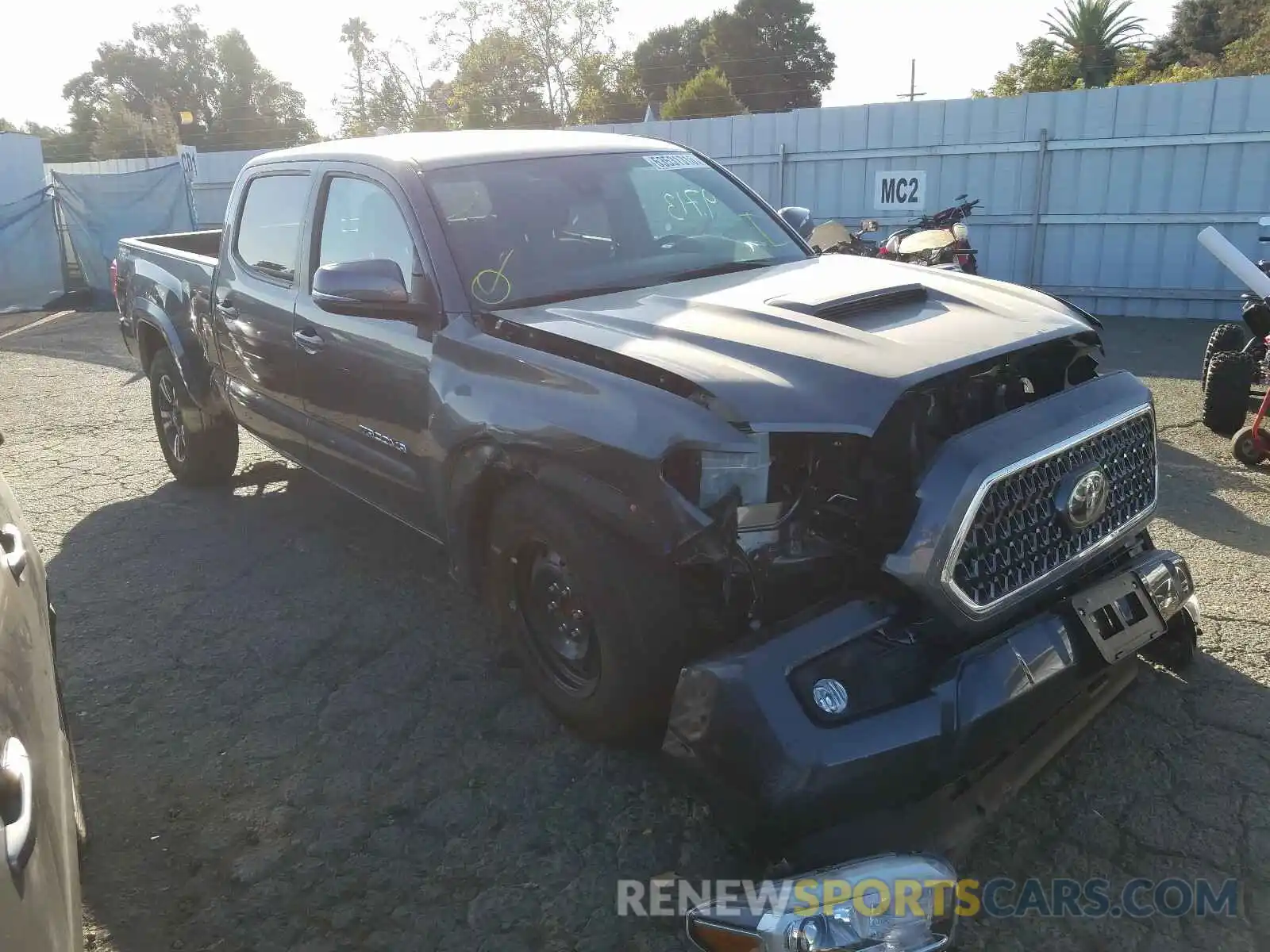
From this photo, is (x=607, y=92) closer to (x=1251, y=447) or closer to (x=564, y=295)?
(x=1251, y=447)

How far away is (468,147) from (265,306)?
126 centimetres

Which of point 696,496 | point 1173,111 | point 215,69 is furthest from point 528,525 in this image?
point 215,69

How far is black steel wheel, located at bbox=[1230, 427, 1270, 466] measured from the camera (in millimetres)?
5375

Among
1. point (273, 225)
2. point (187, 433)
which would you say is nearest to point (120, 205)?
point (187, 433)

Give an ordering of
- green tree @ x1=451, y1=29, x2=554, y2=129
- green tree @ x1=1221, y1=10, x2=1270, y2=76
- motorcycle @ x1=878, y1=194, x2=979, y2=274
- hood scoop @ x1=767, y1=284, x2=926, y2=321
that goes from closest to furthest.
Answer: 1. hood scoop @ x1=767, y1=284, x2=926, y2=321
2. motorcycle @ x1=878, y1=194, x2=979, y2=274
3. green tree @ x1=1221, y1=10, x2=1270, y2=76
4. green tree @ x1=451, y1=29, x2=554, y2=129

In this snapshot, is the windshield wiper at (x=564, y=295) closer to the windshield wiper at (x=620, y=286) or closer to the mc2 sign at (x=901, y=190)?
the windshield wiper at (x=620, y=286)

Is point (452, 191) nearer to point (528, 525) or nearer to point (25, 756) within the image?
point (528, 525)

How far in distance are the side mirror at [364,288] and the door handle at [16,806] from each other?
197cm

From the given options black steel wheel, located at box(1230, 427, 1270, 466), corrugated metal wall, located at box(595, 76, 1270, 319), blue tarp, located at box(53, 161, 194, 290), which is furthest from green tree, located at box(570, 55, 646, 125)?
black steel wheel, located at box(1230, 427, 1270, 466)

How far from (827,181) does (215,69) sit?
247ft

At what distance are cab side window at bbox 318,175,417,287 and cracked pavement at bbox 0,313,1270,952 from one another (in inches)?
58.4

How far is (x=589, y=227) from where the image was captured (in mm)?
3654

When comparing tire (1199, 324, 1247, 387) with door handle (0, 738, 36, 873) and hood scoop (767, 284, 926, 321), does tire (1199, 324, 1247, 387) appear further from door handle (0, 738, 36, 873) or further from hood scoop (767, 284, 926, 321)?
door handle (0, 738, 36, 873)

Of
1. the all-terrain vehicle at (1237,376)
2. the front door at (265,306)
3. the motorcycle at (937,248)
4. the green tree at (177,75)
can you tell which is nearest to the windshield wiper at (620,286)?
the front door at (265,306)
